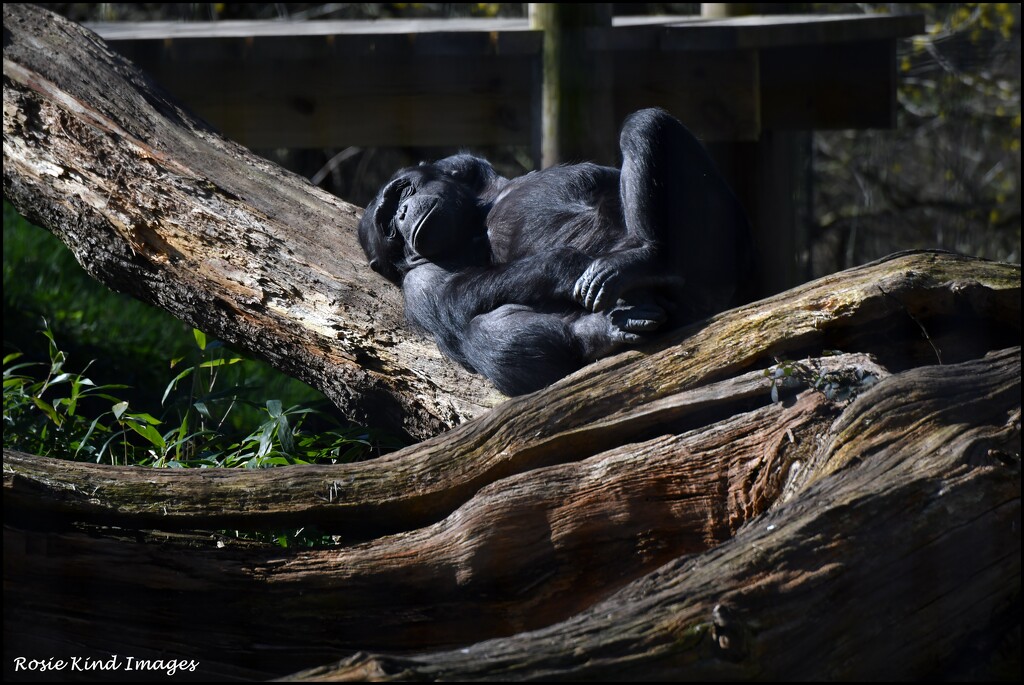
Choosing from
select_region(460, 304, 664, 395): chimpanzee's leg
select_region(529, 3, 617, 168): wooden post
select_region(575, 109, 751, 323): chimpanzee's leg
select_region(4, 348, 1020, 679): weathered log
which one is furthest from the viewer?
select_region(529, 3, 617, 168): wooden post

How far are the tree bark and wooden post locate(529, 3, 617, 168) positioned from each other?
2.10 metres

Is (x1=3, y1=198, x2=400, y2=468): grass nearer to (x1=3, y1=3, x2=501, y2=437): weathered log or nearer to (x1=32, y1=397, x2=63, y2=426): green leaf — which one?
(x1=32, y1=397, x2=63, y2=426): green leaf

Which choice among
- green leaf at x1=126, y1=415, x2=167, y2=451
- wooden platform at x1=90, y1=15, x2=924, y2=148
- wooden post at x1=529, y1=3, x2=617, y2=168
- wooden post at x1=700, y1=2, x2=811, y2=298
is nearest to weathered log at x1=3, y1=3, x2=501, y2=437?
green leaf at x1=126, y1=415, x2=167, y2=451

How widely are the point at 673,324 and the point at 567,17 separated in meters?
2.26

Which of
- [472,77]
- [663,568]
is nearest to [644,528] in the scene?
[663,568]

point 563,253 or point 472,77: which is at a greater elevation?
point 472,77

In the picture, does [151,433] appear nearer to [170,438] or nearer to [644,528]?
[170,438]

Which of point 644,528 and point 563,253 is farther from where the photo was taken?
point 563,253

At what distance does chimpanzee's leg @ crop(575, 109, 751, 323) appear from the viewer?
2600mm

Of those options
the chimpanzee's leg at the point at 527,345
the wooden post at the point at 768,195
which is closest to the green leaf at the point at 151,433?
the chimpanzee's leg at the point at 527,345

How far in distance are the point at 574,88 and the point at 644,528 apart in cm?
266

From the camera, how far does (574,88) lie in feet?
13.9

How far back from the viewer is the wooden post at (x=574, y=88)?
4.25 metres

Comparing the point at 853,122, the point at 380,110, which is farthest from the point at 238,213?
the point at 853,122
